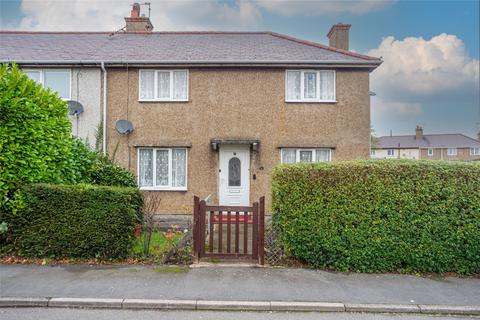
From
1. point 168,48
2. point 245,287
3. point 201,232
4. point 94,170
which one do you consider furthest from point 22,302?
point 168,48

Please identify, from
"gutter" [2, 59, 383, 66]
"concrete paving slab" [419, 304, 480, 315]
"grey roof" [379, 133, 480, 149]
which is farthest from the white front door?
"grey roof" [379, 133, 480, 149]

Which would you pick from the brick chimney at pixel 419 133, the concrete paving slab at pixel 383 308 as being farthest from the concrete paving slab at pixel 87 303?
the brick chimney at pixel 419 133

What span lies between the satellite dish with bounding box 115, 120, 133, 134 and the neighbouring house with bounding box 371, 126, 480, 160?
49621mm

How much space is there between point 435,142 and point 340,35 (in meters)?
53.5

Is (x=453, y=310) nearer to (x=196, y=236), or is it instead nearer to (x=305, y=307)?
(x=305, y=307)

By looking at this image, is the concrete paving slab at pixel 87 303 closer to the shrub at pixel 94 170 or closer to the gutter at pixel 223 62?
the shrub at pixel 94 170

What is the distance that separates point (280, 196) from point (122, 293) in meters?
3.12

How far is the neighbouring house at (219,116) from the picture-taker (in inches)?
451

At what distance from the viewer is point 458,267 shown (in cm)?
577

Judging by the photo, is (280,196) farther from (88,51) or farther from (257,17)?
(257,17)

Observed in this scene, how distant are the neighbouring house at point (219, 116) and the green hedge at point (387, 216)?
17.9ft

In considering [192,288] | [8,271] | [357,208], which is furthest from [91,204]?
[357,208]

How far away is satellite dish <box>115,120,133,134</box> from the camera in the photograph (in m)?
11.4

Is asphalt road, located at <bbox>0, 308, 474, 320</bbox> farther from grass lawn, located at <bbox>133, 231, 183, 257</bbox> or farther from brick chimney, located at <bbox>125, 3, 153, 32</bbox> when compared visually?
brick chimney, located at <bbox>125, 3, 153, 32</bbox>
